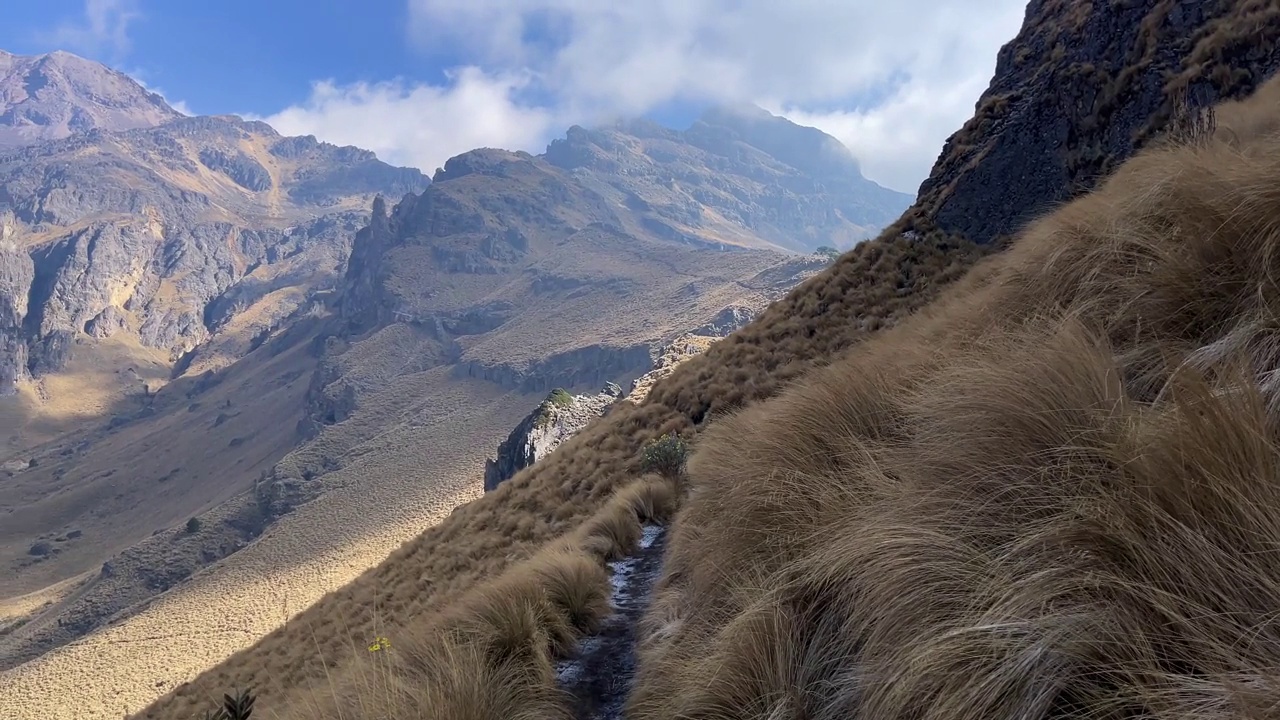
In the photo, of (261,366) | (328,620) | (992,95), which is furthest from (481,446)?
(261,366)

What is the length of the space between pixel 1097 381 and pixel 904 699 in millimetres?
1391

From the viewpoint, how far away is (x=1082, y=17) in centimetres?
1631

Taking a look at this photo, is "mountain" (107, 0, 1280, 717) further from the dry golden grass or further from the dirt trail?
the dry golden grass

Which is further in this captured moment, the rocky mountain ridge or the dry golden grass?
the dry golden grass

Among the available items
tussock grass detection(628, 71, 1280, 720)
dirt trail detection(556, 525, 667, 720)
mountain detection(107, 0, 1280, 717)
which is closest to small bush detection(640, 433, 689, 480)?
mountain detection(107, 0, 1280, 717)

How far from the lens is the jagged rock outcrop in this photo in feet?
114

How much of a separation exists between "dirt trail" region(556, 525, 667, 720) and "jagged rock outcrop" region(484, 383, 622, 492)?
28.2 metres

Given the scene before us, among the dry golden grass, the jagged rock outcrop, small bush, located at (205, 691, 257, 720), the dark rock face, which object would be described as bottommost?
the dry golden grass

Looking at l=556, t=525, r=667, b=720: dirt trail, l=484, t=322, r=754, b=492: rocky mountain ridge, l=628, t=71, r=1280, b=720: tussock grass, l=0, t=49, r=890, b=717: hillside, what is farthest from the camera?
l=0, t=49, r=890, b=717: hillside

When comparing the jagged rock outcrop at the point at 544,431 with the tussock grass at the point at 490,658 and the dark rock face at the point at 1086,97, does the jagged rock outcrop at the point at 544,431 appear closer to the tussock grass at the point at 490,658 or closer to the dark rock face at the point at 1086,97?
the dark rock face at the point at 1086,97

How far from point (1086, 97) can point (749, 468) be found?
49.3ft

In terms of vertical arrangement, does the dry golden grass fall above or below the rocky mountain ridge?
below

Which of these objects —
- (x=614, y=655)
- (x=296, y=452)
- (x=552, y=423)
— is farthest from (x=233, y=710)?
(x=296, y=452)

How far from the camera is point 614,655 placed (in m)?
3.96
